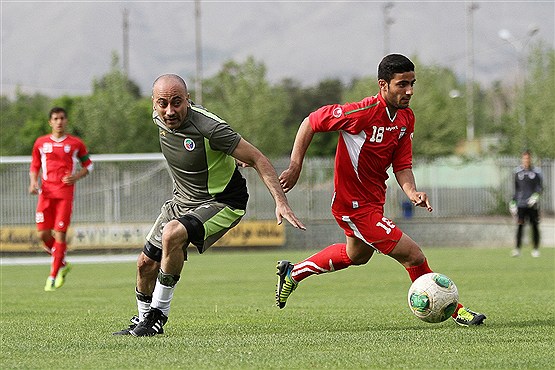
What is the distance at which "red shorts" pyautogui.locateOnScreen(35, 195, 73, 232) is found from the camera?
15570 millimetres

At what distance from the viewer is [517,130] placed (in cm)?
5050

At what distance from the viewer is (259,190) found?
33.5 meters

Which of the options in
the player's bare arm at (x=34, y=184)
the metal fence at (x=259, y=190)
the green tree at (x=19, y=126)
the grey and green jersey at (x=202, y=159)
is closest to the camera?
the grey and green jersey at (x=202, y=159)

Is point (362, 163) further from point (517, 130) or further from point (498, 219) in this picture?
point (517, 130)

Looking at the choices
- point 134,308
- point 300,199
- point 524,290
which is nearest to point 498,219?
point 300,199

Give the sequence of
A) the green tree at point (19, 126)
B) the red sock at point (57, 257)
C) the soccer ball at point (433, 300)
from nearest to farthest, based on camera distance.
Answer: the soccer ball at point (433, 300) < the red sock at point (57, 257) < the green tree at point (19, 126)

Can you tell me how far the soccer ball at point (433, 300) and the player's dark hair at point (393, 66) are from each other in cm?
176

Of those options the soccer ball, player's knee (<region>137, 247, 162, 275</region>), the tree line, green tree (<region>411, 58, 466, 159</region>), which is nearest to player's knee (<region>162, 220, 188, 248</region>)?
player's knee (<region>137, 247, 162, 275</region>)

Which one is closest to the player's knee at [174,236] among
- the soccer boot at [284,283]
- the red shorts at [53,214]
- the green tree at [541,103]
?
the soccer boot at [284,283]

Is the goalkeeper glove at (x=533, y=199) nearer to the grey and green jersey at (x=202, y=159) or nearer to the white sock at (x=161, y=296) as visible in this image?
the grey and green jersey at (x=202, y=159)

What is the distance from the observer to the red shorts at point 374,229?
30.0ft

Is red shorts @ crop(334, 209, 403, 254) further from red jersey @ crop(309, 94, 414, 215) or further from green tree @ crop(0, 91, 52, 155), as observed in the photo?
green tree @ crop(0, 91, 52, 155)

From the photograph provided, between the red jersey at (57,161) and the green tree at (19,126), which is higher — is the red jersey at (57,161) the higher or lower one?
the lower one

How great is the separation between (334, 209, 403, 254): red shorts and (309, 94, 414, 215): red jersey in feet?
0.25
